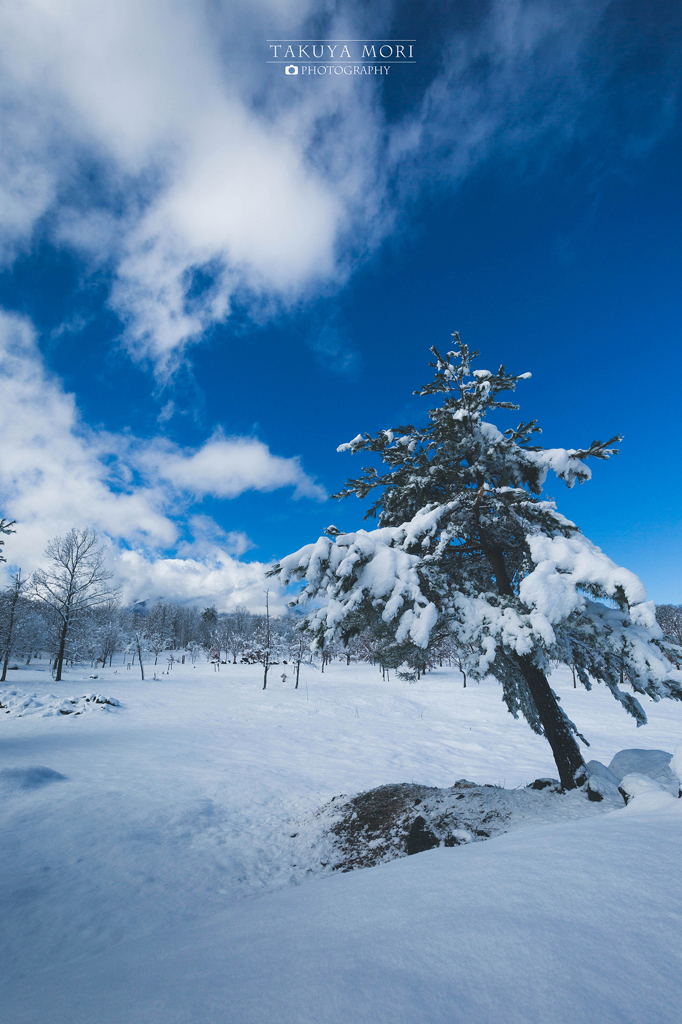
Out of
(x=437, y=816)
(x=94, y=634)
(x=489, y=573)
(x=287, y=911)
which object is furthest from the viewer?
(x=94, y=634)

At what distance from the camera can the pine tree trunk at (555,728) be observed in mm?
5965

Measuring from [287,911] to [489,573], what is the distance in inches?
254

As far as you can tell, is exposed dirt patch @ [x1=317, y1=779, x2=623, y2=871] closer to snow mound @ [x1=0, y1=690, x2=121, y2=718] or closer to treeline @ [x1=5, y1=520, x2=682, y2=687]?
treeline @ [x1=5, y1=520, x2=682, y2=687]

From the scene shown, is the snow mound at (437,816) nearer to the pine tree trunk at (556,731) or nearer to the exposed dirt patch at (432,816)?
the exposed dirt patch at (432,816)

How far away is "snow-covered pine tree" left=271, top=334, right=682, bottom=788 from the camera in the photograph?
4926 millimetres

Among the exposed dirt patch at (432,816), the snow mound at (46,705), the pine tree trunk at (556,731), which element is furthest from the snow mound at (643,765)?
the snow mound at (46,705)

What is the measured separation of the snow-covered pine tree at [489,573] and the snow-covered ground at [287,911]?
1953 mm

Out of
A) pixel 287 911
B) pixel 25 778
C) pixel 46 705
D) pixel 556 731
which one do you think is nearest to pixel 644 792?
pixel 556 731

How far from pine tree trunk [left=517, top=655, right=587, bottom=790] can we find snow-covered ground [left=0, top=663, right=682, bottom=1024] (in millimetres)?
2245

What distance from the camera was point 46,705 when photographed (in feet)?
50.3

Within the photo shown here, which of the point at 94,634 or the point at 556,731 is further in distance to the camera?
the point at 94,634

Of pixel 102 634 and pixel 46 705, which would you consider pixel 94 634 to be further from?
pixel 46 705

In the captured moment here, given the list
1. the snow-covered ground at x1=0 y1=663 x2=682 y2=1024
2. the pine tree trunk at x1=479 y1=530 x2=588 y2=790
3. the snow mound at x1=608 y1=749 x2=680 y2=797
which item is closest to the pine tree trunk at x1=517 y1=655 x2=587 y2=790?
the pine tree trunk at x1=479 y1=530 x2=588 y2=790

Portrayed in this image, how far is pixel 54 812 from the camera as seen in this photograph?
5.45 m
